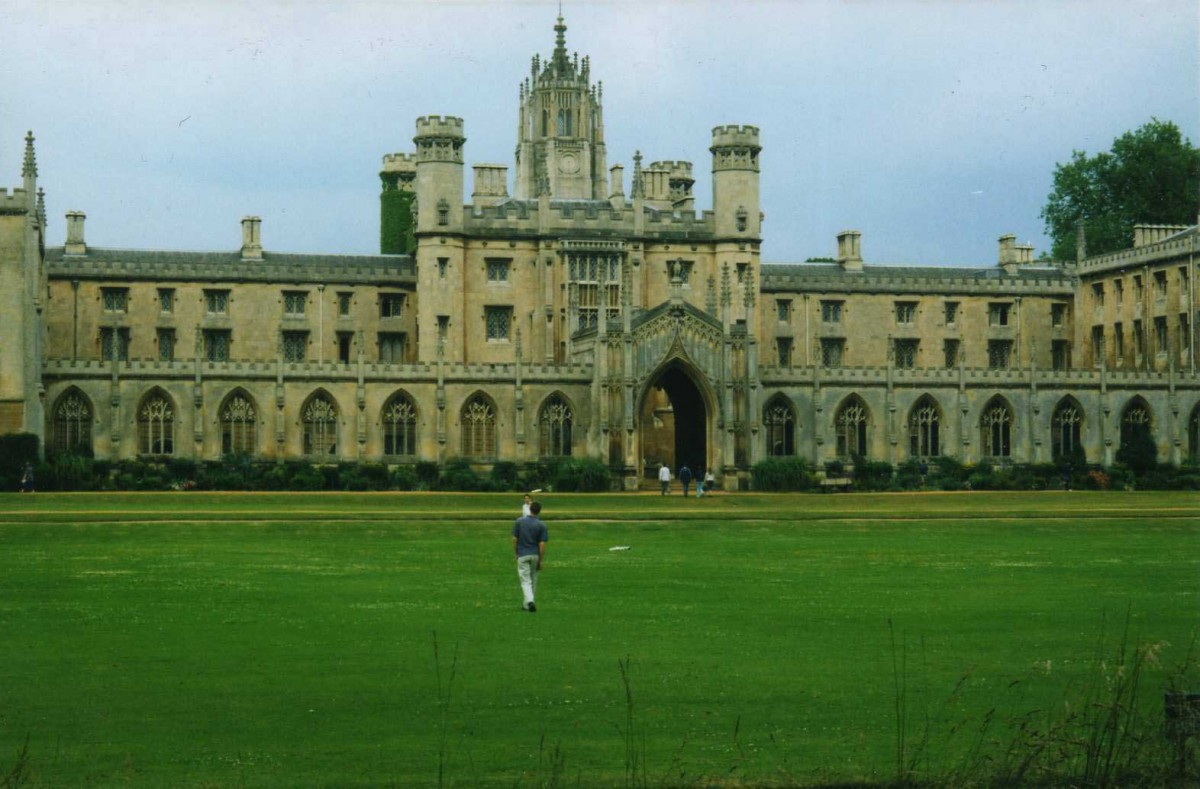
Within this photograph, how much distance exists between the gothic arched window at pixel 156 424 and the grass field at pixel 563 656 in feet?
Result: 87.3

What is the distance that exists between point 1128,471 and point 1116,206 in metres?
35.1

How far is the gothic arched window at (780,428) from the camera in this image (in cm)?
7088

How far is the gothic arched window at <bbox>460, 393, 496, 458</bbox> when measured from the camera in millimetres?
68125

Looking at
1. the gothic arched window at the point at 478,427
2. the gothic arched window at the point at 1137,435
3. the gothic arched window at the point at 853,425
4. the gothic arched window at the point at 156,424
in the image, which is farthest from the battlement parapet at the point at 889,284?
the gothic arched window at the point at 156,424

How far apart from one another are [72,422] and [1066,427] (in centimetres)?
3893

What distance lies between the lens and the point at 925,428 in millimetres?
72250

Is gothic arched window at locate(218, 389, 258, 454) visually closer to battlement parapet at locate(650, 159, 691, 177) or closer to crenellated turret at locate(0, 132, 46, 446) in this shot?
crenellated turret at locate(0, 132, 46, 446)

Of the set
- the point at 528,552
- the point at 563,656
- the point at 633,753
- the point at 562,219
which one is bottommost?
the point at 633,753

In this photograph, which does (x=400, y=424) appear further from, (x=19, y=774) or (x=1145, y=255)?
(x=19, y=774)

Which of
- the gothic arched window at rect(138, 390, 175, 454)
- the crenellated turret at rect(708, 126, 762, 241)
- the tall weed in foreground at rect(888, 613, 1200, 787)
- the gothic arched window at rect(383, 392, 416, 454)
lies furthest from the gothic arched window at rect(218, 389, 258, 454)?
the tall weed in foreground at rect(888, 613, 1200, 787)

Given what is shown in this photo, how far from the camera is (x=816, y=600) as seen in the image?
26203 mm

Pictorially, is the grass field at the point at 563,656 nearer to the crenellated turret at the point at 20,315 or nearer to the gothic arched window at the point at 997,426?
the crenellated turret at the point at 20,315

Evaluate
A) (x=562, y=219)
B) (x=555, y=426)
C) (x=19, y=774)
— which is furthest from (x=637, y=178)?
(x=19, y=774)

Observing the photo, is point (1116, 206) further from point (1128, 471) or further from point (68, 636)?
point (68, 636)
